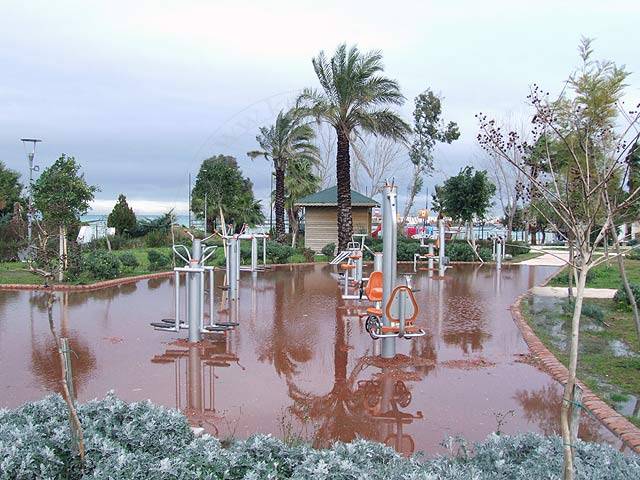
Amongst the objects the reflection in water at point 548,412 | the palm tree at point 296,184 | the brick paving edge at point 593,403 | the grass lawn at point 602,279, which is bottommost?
the reflection in water at point 548,412

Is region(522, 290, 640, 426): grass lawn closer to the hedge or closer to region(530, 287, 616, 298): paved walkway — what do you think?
region(530, 287, 616, 298): paved walkway

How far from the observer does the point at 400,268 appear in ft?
66.2

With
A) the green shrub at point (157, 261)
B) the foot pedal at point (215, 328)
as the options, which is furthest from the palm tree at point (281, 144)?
the foot pedal at point (215, 328)

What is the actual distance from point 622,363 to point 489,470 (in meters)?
4.16

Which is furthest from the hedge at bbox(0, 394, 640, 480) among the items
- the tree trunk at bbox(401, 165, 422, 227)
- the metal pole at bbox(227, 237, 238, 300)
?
the tree trunk at bbox(401, 165, 422, 227)

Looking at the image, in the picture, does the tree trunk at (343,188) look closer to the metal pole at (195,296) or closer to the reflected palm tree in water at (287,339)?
the reflected palm tree in water at (287,339)

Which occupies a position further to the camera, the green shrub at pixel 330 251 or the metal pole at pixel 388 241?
the green shrub at pixel 330 251

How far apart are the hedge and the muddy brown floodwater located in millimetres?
958

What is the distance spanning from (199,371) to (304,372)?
1117 mm

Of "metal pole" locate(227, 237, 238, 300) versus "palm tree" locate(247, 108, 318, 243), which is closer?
"metal pole" locate(227, 237, 238, 300)

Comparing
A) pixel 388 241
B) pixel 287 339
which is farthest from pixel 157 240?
pixel 388 241

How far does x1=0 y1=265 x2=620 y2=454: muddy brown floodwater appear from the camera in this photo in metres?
4.75

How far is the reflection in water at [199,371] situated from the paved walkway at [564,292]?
7.90 meters

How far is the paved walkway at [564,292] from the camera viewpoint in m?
12.5
